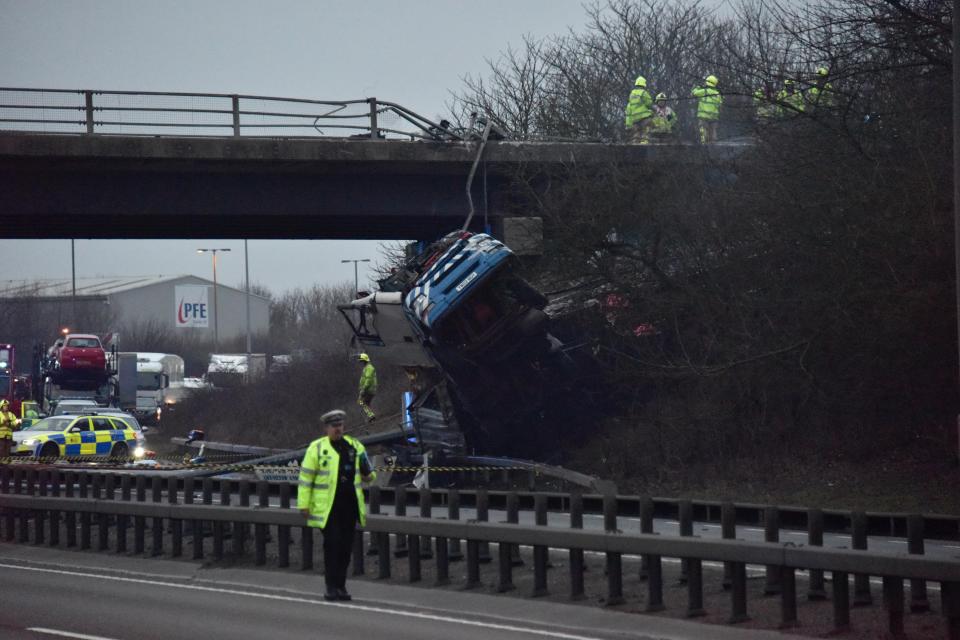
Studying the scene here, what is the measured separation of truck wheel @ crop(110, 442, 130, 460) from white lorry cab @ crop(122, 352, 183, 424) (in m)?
21.9

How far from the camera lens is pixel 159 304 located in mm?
126875

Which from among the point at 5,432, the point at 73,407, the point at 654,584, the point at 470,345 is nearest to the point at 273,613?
the point at 654,584

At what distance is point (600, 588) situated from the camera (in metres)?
12.3

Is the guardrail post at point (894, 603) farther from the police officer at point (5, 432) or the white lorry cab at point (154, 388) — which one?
the white lorry cab at point (154, 388)

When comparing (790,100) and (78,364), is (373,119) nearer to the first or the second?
(790,100)

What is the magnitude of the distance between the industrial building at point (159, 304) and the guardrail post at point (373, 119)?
8700cm

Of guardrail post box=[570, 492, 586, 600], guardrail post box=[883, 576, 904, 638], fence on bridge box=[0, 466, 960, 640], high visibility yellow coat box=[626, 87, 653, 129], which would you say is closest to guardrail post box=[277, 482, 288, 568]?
fence on bridge box=[0, 466, 960, 640]

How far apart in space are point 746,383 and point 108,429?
19.8 metres

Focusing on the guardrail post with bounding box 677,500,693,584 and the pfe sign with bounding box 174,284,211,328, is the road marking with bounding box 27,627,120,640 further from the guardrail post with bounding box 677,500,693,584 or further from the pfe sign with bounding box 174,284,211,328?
the pfe sign with bounding box 174,284,211,328

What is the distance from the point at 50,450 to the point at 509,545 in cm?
2642

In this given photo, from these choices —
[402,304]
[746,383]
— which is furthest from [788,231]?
[402,304]

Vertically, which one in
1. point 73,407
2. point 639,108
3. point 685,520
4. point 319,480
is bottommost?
point 73,407

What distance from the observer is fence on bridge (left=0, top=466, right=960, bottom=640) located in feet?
31.2

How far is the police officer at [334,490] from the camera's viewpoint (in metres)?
11.9
